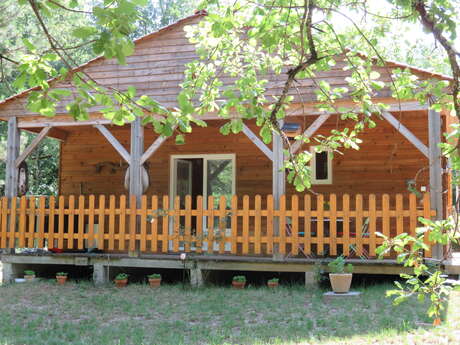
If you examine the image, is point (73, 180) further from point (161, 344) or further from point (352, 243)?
point (161, 344)

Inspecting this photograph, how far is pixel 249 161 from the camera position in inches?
479

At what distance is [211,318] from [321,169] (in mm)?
5218

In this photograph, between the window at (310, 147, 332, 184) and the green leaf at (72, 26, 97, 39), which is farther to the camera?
the window at (310, 147, 332, 184)

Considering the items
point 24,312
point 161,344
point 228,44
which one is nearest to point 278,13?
point 228,44

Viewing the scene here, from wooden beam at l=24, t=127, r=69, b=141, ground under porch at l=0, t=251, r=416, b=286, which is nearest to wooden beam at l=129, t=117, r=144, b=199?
ground under porch at l=0, t=251, r=416, b=286

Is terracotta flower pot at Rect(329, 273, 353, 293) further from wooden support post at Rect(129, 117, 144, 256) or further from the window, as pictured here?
wooden support post at Rect(129, 117, 144, 256)

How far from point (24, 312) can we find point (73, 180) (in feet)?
19.4

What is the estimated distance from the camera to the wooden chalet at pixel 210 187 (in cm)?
916

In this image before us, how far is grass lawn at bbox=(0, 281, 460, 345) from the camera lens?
625 centimetres

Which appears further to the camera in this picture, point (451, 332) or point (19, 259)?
point (19, 259)

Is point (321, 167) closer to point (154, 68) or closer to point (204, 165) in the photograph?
point (204, 165)

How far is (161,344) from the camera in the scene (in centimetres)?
611

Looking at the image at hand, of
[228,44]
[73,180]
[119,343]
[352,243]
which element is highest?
[228,44]

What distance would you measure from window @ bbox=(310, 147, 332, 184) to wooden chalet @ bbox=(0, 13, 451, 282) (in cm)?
2
